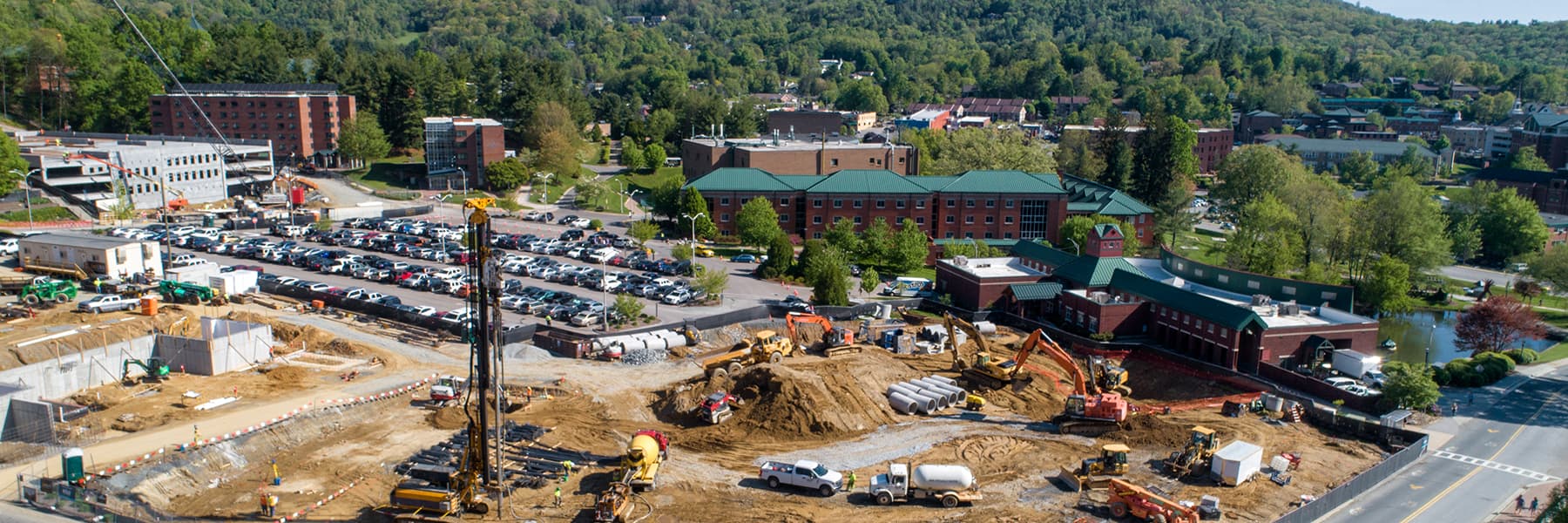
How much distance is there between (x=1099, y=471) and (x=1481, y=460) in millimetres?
14663

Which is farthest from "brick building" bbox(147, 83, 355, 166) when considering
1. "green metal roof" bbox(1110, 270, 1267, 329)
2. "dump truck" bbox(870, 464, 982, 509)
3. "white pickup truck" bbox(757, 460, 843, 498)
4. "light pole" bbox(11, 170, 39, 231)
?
"dump truck" bbox(870, 464, 982, 509)

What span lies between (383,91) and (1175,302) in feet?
285

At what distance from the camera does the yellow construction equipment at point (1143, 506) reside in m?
31.6

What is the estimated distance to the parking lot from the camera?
5759 centimetres

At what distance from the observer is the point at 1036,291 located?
60188 millimetres

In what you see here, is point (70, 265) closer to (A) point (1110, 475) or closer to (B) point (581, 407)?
(B) point (581, 407)

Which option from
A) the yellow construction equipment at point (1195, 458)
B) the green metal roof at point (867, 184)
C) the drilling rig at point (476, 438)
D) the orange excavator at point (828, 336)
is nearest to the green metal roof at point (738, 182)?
the green metal roof at point (867, 184)

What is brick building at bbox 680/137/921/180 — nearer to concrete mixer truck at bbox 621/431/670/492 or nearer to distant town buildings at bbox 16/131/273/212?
distant town buildings at bbox 16/131/273/212

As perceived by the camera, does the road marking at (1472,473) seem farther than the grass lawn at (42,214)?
No

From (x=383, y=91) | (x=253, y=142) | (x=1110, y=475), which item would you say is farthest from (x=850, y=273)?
(x=383, y=91)

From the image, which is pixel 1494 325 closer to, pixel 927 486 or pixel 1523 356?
pixel 1523 356

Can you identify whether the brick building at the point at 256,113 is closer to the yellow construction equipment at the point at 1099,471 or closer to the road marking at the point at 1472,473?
the yellow construction equipment at the point at 1099,471

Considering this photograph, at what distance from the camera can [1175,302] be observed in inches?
2111

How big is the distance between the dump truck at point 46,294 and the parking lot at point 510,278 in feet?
33.4
